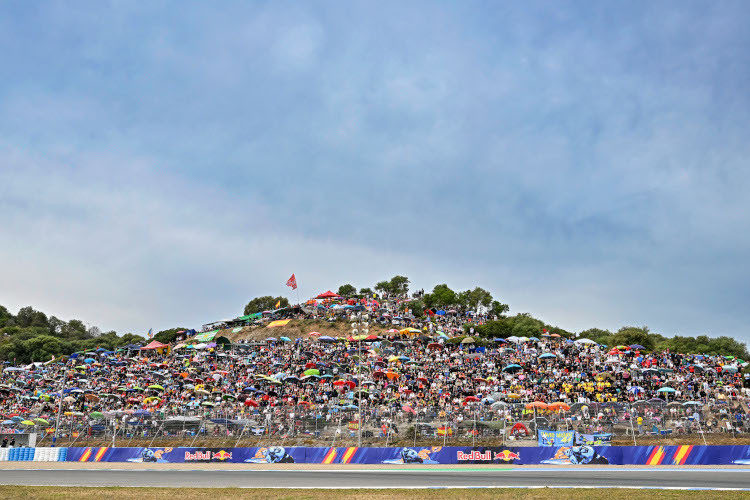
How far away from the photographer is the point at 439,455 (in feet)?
123

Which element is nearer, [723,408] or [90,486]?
[90,486]

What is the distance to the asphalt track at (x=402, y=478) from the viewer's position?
1022 inches

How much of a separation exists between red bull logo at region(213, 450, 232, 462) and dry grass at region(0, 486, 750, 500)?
50.9 feet

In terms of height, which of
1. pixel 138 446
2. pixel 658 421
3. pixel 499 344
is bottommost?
pixel 138 446

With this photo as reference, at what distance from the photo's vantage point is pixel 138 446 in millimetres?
45469

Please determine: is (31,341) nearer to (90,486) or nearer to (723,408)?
(90,486)

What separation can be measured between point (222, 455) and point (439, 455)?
14.9 metres

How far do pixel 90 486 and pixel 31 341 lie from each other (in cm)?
Answer: 10107

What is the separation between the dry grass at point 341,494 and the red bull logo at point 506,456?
1250cm

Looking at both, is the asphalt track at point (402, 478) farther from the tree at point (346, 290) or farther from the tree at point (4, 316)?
the tree at point (4, 316)

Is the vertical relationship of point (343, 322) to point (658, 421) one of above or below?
above

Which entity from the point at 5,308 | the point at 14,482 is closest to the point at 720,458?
the point at 14,482

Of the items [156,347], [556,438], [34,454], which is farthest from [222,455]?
[156,347]

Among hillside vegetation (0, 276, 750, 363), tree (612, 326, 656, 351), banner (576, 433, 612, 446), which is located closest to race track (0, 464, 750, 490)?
banner (576, 433, 612, 446)
